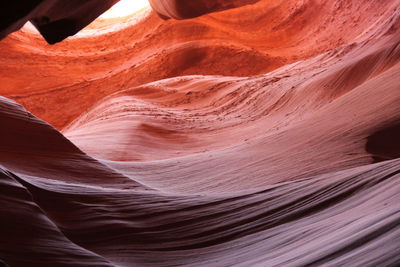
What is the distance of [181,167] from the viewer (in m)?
3.30

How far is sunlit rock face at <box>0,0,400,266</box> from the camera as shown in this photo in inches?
58.8

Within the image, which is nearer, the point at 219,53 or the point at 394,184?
the point at 394,184

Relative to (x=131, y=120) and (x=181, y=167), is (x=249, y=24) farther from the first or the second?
(x=181, y=167)

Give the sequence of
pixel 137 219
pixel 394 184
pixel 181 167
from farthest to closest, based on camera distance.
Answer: pixel 181 167
pixel 137 219
pixel 394 184

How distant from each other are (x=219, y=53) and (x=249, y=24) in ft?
4.42

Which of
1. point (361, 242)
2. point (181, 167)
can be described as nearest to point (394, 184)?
point (361, 242)

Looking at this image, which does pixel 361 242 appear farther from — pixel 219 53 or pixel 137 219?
pixel 219 53

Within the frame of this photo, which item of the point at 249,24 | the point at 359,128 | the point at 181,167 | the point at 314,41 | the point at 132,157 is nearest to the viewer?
the point at 359,128

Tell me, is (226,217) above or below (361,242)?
above

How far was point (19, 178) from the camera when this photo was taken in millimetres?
1743

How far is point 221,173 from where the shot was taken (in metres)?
3.09

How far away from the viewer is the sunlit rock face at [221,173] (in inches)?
58.8

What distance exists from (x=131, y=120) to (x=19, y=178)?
3.37 meters

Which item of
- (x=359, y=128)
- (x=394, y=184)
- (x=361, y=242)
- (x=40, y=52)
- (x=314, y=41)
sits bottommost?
(x=361, y=242)
